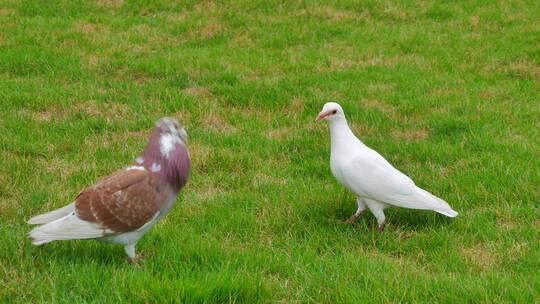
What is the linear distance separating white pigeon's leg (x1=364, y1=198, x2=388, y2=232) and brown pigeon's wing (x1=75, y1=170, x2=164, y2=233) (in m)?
1.96

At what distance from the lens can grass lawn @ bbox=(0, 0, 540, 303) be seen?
4625 mm

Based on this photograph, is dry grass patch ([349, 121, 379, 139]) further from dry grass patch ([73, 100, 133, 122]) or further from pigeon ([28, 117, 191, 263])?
pigeon ([28, 117, 191, 263])

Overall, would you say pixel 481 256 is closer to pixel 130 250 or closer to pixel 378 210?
pixel 378 210

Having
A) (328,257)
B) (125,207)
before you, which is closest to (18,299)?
(125,207)

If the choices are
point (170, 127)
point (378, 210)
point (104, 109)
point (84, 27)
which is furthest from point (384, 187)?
point (84, 27)

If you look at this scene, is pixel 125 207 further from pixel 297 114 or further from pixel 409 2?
pixel 409 2

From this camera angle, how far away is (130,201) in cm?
456

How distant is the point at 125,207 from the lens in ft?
14.9

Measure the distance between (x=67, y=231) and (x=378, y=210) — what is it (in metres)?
2.58

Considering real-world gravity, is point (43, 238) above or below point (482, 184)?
above

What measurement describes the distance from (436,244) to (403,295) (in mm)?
1195

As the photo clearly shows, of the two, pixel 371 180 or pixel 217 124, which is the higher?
pixel 371 180

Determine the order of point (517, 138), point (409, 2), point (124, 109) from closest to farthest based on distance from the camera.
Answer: point (517, 138) → point (124, 109) → point (409, 2)

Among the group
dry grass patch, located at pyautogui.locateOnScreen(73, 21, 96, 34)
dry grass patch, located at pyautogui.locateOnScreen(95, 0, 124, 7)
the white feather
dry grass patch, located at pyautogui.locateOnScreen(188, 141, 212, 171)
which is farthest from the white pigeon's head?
dry grass patch, located at pyautogui.locateOnScreen(95, 0, 124, 7)
